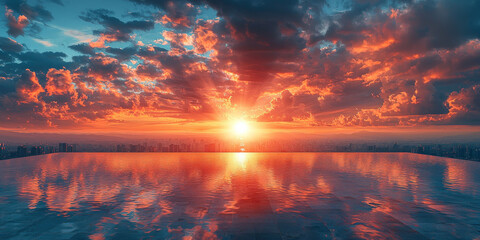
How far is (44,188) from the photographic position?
102ft

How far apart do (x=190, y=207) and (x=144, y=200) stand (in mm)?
5617

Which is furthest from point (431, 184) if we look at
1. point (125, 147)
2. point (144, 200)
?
point (125, 147)

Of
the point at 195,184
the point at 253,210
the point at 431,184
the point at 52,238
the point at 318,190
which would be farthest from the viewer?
the point at 431,184

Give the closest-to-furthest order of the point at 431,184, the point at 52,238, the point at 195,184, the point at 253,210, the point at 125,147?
1. the point at 52,238
2. the point at 253,210
3. the point at 195,184
4. the point at 431,184
5. the point at 125,147

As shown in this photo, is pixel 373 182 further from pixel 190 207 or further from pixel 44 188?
pixel 44 188

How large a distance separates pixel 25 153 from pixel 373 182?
134 m

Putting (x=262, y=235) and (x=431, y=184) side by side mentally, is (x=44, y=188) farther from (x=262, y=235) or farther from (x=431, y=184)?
(x=431, y=184)

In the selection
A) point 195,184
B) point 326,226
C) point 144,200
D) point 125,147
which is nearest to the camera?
point 326,226

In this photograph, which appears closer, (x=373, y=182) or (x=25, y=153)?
(x=373, y=182)

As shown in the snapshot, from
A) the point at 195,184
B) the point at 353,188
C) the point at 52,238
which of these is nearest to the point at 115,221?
the point at 52,238

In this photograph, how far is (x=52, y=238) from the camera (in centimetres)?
1609

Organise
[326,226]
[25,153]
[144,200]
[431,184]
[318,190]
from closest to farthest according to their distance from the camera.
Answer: [326,226] < [144,200] < [318,190] < [431,184] < [25,153]

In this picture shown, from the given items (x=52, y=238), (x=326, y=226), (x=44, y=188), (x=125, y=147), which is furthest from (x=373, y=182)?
(x=125, y=147)

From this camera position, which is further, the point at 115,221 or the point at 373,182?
the point at 373,182
